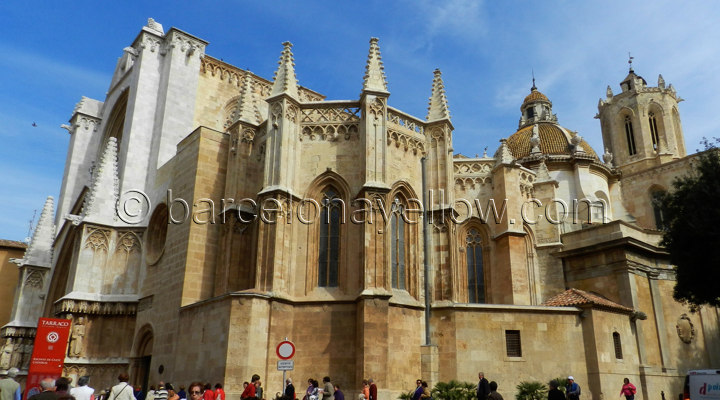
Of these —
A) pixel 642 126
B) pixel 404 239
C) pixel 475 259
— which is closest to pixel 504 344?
pixel 404 239

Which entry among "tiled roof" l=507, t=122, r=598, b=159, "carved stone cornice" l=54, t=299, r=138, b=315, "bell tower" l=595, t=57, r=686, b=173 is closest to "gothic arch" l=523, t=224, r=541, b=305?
"tiled roof" l=507, t=122, r=598, b=159

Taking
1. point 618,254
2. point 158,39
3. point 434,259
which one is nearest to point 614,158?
point 618,254

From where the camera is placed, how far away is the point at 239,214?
64.7 feet

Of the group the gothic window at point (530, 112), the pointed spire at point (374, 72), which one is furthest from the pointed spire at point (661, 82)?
the pointed spire at point (374, 72)

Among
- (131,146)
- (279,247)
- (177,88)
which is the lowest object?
(279,247)

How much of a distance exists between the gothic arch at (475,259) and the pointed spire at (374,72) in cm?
791

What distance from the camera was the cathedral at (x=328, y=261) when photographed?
17406 millimetres

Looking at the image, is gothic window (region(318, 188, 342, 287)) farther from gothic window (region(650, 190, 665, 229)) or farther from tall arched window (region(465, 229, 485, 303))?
gothic window (region(650, 190, 665, 229))

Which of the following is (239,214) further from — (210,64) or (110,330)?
(210,64)

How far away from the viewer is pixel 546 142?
3488 centimetres

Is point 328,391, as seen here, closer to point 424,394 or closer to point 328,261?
point 424,394

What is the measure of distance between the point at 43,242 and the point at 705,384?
29739 millimetres

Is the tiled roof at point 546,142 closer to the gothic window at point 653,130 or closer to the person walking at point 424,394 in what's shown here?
the gothic window at point 653,130

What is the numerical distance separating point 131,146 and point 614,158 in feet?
127
